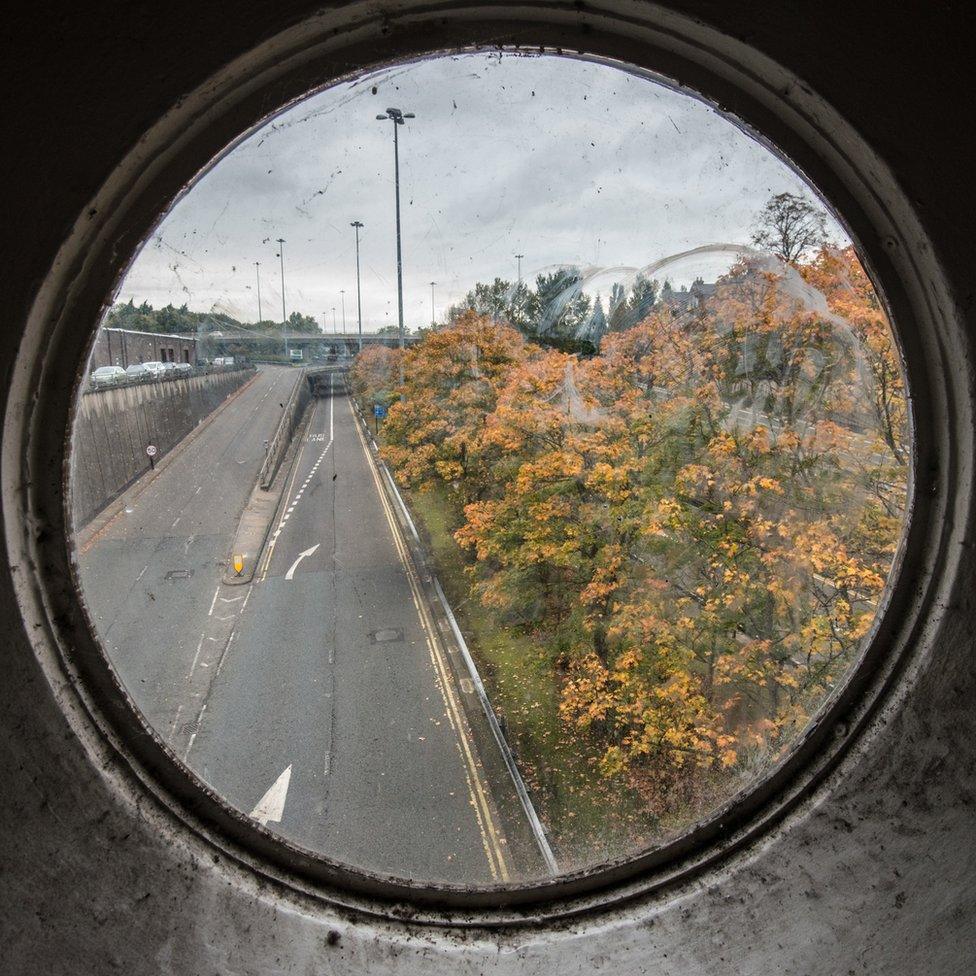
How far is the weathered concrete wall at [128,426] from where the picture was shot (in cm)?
91

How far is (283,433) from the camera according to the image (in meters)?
1.99

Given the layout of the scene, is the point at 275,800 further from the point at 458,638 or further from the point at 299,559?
the point at 458,638

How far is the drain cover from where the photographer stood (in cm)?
222

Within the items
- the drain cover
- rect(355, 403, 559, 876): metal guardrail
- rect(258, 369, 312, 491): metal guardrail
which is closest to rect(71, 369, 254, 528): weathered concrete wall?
rect(258, 369, 312, 491): metal guardrail

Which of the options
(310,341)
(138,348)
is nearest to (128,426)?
(138,348)

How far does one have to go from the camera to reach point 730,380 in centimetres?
176

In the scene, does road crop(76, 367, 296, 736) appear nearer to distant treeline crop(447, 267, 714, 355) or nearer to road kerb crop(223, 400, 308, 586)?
road kerb crop(223, 400, 308, 586)

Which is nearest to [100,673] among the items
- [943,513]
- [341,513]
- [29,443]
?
[29,443]

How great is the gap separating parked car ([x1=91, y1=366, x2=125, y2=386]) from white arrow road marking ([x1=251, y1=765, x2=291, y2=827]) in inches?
35.8

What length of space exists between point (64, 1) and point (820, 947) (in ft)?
4.68

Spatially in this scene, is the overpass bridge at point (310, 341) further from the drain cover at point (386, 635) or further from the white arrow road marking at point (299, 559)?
the drain cover at point (386, 635)

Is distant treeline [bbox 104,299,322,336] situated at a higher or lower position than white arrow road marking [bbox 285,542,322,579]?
higher

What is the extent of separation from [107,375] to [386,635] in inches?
55.8

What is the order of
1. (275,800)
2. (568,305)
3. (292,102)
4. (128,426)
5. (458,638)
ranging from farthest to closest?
(458,638)
(568,305)
(275,800)
(128,426)
(292,102)
